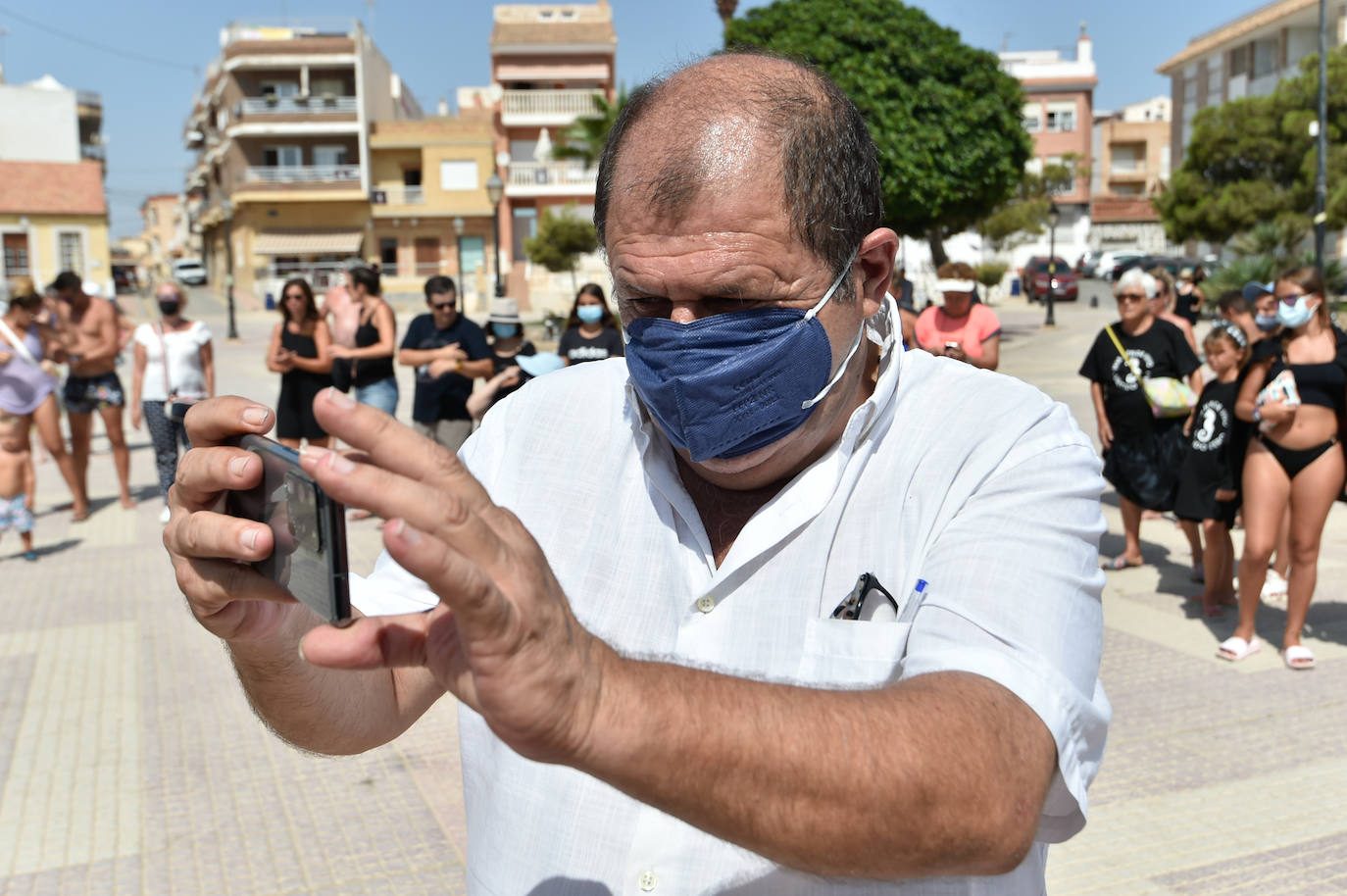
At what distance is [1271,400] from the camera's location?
5531 mm

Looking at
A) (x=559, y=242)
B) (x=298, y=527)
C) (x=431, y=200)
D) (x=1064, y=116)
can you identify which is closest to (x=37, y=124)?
(x=431, y=200)

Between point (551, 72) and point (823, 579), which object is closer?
point (823, 579)

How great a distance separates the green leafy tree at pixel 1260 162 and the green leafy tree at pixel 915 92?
12.4 m

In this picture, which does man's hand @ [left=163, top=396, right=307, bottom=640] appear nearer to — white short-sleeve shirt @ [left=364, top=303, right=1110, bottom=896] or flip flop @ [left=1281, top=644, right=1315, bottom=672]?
white short-sleeve shirt @ [left=364, top=303, right=1110, bottom=896]

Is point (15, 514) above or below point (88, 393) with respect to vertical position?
below

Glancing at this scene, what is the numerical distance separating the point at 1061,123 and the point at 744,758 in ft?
221

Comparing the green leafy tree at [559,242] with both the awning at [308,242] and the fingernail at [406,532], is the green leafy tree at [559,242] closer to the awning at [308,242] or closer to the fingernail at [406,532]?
the awning at [308,242]

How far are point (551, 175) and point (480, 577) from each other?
51.1 metres

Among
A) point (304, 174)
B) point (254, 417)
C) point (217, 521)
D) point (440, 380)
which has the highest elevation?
point (304, 174)

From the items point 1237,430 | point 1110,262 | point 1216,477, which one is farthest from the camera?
point 1110,262

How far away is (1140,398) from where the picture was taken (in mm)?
7305

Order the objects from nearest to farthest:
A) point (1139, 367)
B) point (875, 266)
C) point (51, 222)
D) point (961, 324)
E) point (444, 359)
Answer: point (875, 266) → point (1139, 367) → point (961, 324) → point (444, 359) → point (51, 222)

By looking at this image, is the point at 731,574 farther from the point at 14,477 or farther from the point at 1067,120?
the point at 1067,120

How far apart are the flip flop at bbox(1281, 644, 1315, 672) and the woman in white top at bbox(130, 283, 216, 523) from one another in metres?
7.15
